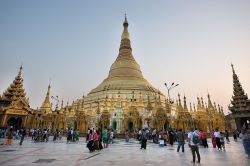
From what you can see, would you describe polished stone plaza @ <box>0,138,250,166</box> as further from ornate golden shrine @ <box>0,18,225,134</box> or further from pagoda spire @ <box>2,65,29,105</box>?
pagoda spire @ <box>2,65,29,105</box>

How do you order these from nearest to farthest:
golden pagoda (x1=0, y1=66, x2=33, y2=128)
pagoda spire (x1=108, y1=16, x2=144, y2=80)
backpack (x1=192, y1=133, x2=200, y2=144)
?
backpack (x1=192, y1=133, x2=200, y2=144) → golden pagoda (x1=0, y1=66, x2=33, y2=128) → pagoda spire (x1=108, y1=16, x2=144, y2=80)

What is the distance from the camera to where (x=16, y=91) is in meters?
47.4

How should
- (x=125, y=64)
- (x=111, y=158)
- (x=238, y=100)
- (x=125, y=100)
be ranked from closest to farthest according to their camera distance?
(x=111, y=158) < (x=125, y=100) < (x=238, y=100) < (x=125, y=64)

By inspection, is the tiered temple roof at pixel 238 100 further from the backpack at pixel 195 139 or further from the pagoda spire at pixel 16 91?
the pagoda spire at pixel 16 91

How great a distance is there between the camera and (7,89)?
4775 centimetres

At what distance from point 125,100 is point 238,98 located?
3082 centimetres

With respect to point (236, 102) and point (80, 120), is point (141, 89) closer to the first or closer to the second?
point (80, 120)

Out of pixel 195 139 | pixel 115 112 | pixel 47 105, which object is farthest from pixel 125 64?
pixel 195 139

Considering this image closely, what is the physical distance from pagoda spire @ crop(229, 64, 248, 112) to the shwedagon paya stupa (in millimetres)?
18515

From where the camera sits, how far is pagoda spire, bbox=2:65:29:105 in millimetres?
46125

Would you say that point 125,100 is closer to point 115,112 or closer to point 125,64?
point 115,112

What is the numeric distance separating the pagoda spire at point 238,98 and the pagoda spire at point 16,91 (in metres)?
52.6

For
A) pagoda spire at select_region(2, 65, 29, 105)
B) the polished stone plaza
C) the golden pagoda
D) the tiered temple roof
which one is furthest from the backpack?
the tiered temple roof

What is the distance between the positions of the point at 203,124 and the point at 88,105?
2764 centimetres
